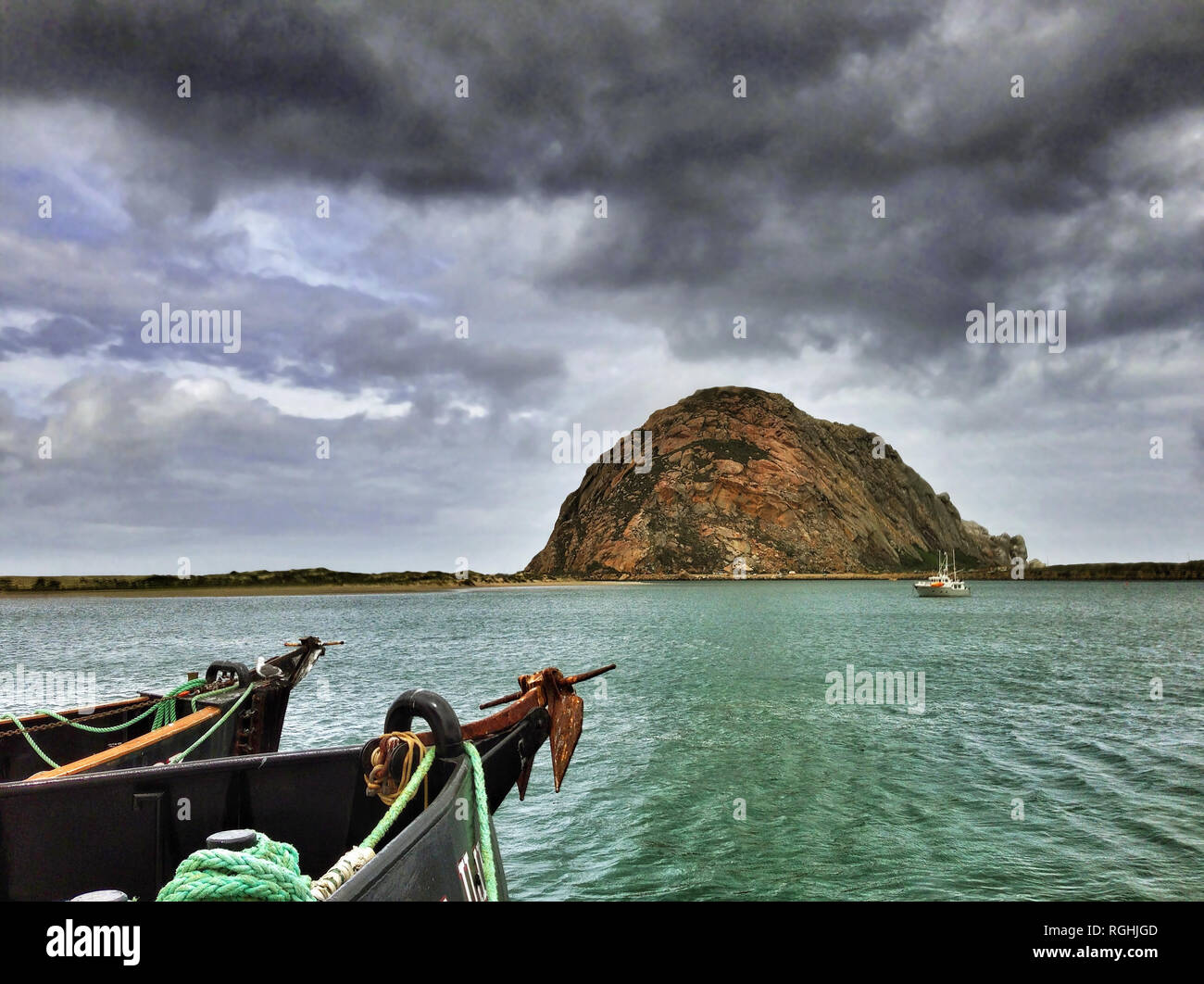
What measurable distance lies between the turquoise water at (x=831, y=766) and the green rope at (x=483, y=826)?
181 inches

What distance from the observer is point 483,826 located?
5664 mm

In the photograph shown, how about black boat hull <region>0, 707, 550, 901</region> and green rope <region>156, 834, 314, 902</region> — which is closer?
green rope <region>156, 834, 314, 902</region>

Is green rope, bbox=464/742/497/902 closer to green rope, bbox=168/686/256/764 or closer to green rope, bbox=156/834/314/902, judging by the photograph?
green rope, bbox=156/834/314/902

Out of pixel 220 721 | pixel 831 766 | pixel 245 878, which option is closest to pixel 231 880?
pixel 245 878

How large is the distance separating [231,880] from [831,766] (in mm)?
15793

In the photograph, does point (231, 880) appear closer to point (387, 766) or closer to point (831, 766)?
point (387, 766)

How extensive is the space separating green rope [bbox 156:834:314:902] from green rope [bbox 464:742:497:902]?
220 cm

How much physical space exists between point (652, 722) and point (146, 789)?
1769 cm

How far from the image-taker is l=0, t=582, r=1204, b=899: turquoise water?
1055 cm

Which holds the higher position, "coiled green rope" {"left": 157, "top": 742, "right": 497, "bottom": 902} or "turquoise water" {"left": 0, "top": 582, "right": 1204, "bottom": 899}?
"coiled green rope" {"left": 157, "top": 742, "right": 497, "bottom": 902}

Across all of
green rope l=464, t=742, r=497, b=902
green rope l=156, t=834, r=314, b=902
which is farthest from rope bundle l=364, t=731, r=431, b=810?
green rope l=156, t=834, r=314, b=902
